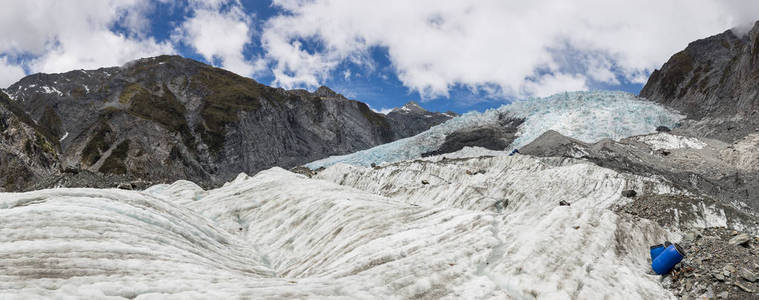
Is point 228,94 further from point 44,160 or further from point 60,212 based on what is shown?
point 60,212

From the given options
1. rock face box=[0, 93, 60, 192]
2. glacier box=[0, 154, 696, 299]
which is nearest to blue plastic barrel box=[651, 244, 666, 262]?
glacier box=[0, 154, 696, 299]

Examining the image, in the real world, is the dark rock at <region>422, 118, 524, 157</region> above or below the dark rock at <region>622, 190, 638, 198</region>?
above

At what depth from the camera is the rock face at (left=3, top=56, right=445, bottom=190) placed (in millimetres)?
104438

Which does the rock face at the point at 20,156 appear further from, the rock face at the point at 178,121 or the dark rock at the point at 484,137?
the dark rock at the point at 484,137

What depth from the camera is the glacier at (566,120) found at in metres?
84.8

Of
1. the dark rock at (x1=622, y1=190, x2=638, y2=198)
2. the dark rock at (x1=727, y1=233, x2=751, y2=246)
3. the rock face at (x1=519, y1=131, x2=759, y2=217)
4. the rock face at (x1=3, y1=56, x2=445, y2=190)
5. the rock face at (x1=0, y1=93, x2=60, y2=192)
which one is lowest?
the dark rock at (x1=727, y1=233, x2=751, y2=246)

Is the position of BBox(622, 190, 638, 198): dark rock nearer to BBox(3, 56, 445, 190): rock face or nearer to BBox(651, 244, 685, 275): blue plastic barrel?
BBox(651, 244, 685, 275): blue plastic barrel

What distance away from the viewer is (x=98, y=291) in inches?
247

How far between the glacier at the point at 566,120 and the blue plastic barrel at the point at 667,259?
268ft

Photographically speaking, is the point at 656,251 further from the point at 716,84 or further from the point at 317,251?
the point at 716,84

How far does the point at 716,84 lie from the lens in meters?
89.2

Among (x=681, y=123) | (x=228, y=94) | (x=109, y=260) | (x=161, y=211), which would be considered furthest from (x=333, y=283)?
(x=228, y=94)

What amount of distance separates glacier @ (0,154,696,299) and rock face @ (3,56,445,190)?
8514 centimetres

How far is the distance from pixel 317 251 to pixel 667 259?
961cm
